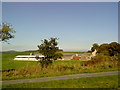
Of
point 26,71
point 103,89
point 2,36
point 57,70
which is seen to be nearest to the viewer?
point 103,89

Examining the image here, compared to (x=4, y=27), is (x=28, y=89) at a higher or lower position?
lower

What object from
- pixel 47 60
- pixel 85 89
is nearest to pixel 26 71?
pixel 47 60

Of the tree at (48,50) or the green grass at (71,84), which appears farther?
the tree at (48,50)

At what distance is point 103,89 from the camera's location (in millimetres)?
7488

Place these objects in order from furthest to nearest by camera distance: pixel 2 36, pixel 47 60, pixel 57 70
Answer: pixel 47 60, pixel 57 70, pixel 2 36

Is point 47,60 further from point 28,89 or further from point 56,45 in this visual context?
point 28,89

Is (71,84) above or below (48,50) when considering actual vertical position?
below

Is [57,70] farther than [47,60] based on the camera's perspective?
No

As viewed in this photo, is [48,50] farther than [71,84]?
Yes

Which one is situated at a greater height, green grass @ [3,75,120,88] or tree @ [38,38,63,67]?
tree @ [38,38,63,67]

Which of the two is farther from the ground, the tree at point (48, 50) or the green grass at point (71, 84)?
the tree at point (48, 50)

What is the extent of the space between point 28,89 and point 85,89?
9.21 feet

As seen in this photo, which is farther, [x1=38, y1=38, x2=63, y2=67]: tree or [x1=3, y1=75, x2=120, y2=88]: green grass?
[x1=38, y1=38, x2=63, y2=67]: tree

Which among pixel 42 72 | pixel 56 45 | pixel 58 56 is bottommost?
pixel 42 72
